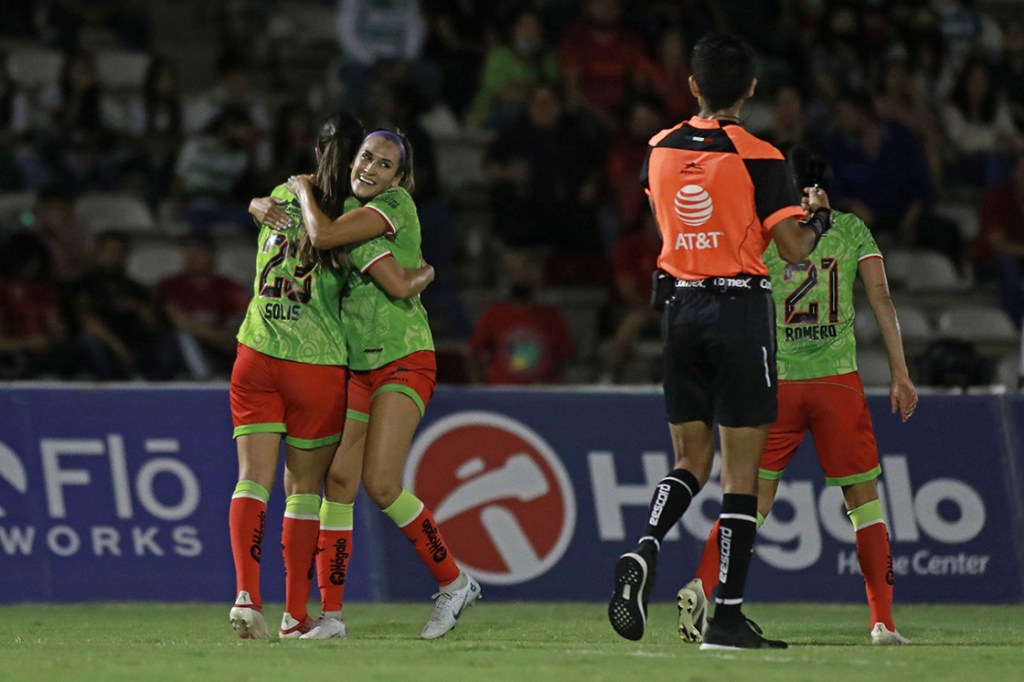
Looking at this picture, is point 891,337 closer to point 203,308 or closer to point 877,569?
point 877,569

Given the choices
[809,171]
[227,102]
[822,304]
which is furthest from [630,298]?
[809,171]

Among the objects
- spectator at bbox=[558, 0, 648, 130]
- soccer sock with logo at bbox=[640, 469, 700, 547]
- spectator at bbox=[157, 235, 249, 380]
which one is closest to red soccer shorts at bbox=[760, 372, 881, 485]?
soccer sock with logo at bbox=[640, 469, 700, 547]

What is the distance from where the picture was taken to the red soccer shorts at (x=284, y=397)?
7.91 meters

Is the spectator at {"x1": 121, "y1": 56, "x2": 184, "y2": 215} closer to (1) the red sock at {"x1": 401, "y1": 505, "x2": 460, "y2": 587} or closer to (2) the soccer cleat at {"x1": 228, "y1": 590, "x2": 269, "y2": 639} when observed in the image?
(1) the red sock at {"x1": 401, "y1": 505, "x2": 460, "y2": 587}

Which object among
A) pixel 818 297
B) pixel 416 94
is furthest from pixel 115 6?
pixel 818 297

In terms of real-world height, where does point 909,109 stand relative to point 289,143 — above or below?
below

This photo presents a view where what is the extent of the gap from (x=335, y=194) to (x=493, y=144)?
25.6 feet

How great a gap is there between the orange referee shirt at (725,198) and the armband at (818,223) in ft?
0.38

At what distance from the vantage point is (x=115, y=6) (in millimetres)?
17438

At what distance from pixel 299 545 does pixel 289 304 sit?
1119mm

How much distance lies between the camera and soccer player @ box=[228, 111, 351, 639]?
790 centimetres

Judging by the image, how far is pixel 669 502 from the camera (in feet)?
23.5

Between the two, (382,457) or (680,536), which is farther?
(680,536)

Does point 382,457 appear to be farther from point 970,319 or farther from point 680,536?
point 970,319
